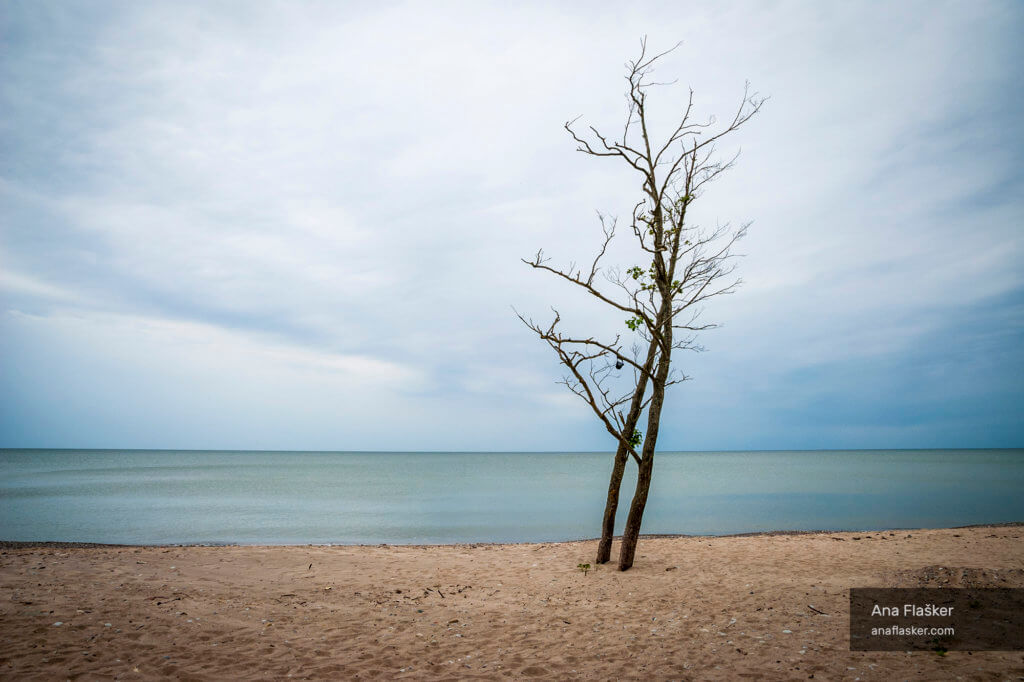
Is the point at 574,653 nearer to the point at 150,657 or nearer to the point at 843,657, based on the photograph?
the point at 843,657

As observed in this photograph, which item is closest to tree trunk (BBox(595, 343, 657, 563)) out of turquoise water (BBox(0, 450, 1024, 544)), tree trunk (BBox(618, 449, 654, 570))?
tree trunk (BBox(618, 449, 654, 570))

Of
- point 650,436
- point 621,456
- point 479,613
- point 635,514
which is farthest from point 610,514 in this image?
point 479,613

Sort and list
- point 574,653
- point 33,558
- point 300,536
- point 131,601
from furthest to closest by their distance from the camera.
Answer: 1. point 300,536
2. point 33,558
3. point 131,601
4. point 574,653

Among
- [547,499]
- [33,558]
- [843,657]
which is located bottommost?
[547,499]

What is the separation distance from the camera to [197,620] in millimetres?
7363

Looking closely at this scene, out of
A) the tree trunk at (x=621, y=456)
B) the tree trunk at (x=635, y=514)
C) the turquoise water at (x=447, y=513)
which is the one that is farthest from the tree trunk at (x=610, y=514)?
the turquoise water at (x=447, y=513)

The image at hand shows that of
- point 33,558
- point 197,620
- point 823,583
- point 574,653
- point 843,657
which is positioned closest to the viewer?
point 843,657

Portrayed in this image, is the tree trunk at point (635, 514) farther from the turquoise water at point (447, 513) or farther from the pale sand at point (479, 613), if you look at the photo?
the turquoise water at point (447, 513)

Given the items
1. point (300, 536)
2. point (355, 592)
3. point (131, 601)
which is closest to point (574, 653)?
point (355, 592)

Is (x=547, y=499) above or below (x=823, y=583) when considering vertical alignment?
below

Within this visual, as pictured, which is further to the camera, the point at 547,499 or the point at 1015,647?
the point at 547,499

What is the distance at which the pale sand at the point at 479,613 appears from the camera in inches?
230

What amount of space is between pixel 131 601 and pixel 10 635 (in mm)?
1563

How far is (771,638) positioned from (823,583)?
2732 mm
